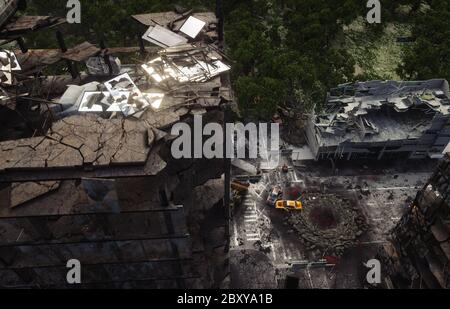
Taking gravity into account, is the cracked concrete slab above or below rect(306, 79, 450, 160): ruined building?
below

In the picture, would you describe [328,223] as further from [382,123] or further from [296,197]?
[382,123]

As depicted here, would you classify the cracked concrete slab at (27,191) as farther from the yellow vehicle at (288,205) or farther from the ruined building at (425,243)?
the ruined building at (425,243)

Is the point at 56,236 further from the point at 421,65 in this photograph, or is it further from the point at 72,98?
the point at 421,65

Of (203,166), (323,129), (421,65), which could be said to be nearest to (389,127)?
(323,129)

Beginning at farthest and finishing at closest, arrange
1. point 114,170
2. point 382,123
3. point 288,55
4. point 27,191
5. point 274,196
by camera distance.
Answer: point 288,55 < point 382,123 < point 274,196 < point 27,191 < point 114,170

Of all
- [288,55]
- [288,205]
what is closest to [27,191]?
[288,205]

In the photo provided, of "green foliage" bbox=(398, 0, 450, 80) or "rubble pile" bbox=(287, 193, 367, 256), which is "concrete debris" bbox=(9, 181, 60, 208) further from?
"green foliage" bbox=(398, 0, 450, 80)

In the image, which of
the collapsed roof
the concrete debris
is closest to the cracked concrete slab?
the concrete debris
